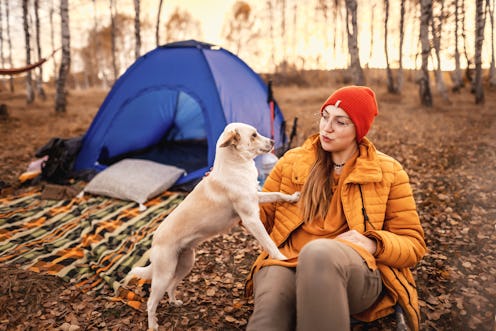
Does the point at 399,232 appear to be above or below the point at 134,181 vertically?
above

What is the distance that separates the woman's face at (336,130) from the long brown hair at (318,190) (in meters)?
0.12

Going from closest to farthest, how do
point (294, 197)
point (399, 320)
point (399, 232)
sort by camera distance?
point (399, 320) < point (399, 232) < point (294, 197)

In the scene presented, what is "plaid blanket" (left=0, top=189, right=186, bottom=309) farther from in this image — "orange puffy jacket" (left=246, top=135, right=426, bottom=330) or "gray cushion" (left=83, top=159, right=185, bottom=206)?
"orange puffy jacket" (left=246, top=135, right=426, bottom=330)

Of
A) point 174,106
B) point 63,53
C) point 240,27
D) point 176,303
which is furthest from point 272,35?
point 176,303

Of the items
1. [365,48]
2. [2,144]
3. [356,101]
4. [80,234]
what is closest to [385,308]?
[356,101]

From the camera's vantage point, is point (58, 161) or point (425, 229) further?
point (58, 161)

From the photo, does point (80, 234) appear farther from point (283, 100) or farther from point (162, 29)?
point (162, 29)

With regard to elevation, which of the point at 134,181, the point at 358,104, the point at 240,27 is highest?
the point at 240,27

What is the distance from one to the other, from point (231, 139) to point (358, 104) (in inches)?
39.7

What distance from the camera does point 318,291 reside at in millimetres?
1600

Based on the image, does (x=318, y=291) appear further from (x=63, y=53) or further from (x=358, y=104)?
(x=63, y=53)

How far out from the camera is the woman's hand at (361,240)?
1.88 m

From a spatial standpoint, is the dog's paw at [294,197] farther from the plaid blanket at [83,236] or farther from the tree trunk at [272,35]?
the tree trunk at [272,35]

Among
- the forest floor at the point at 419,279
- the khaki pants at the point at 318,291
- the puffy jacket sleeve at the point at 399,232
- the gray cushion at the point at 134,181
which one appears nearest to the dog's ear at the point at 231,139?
the forest floor at the point at 419,279
